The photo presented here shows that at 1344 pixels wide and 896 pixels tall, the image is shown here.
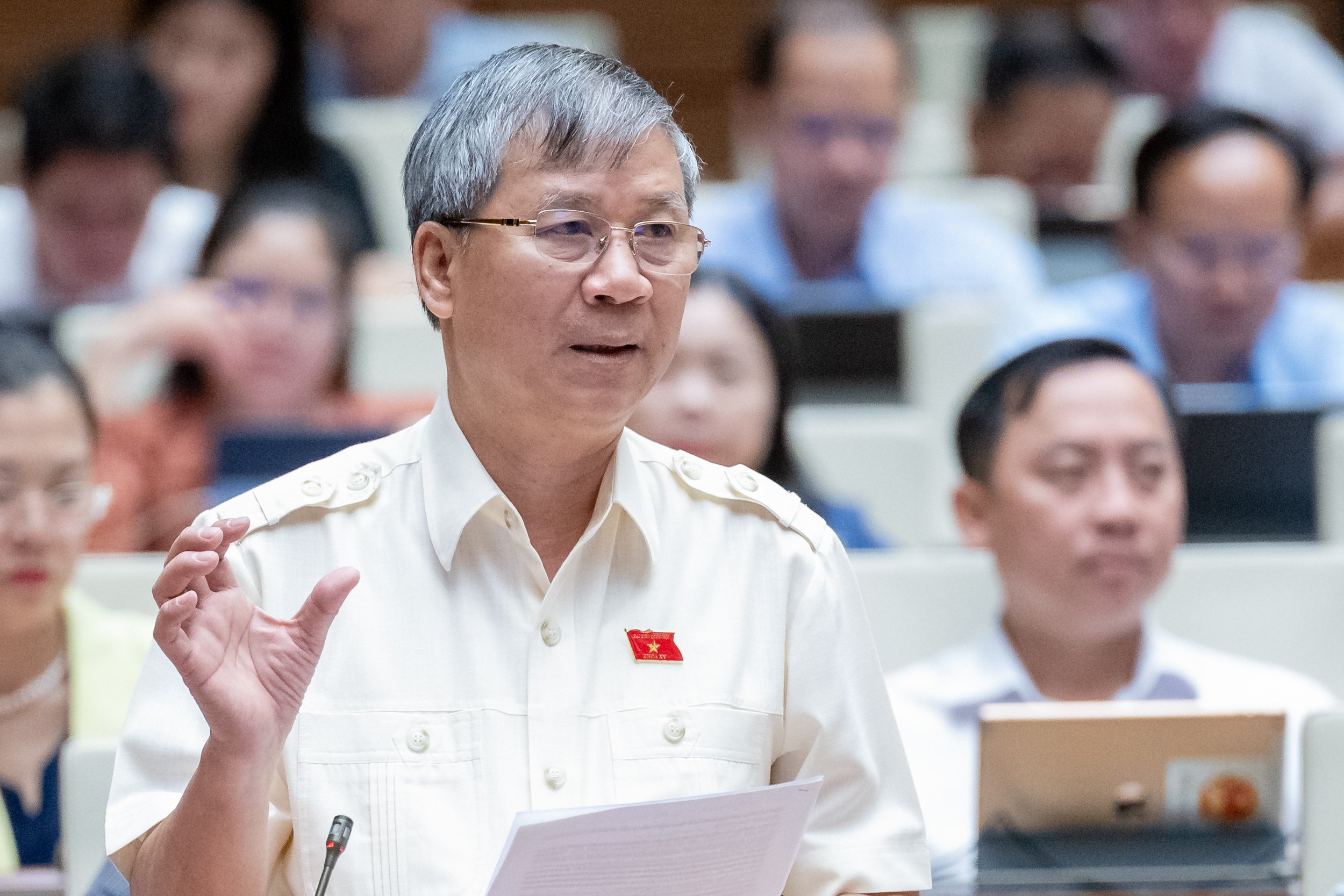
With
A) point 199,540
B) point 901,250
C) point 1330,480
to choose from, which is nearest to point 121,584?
point 199,540

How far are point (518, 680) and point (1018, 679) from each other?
1054 millimetres

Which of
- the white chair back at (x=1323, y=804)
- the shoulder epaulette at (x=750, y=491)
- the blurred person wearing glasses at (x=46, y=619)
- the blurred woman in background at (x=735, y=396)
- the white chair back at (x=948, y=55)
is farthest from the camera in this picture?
the white chair back at (x=948, y=55)

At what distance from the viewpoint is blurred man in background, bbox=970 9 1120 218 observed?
4.36m

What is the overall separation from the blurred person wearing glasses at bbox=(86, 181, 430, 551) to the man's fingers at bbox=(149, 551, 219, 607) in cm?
176

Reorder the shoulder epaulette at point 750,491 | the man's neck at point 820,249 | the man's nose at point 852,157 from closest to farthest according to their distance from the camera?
the shoulder epaulette at point 750,491, the man's nose at point 852,157, the man's neck at point 820,249

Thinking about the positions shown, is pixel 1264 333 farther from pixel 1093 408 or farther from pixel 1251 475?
pixel 1093 408

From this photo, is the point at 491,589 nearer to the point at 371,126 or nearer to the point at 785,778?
the point at 785,778

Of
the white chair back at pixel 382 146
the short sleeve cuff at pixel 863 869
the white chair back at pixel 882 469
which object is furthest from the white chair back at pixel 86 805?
the white chair back at pixel 382 146

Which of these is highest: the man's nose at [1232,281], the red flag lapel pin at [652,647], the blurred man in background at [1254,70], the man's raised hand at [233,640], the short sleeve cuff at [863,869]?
the blurred man in background at [1254,70]

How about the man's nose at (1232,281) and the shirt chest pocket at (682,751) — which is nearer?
the shirt chest pocket at (682,751)

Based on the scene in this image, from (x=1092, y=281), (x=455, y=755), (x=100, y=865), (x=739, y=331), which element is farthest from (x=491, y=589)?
(x=1092, y=281)

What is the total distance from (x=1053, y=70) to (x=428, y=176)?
135 inches

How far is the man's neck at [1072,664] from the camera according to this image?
7.01ft

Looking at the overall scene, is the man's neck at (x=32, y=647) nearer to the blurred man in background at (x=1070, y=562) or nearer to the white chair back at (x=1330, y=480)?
the blurred man in background at (x=1070, y=562)
